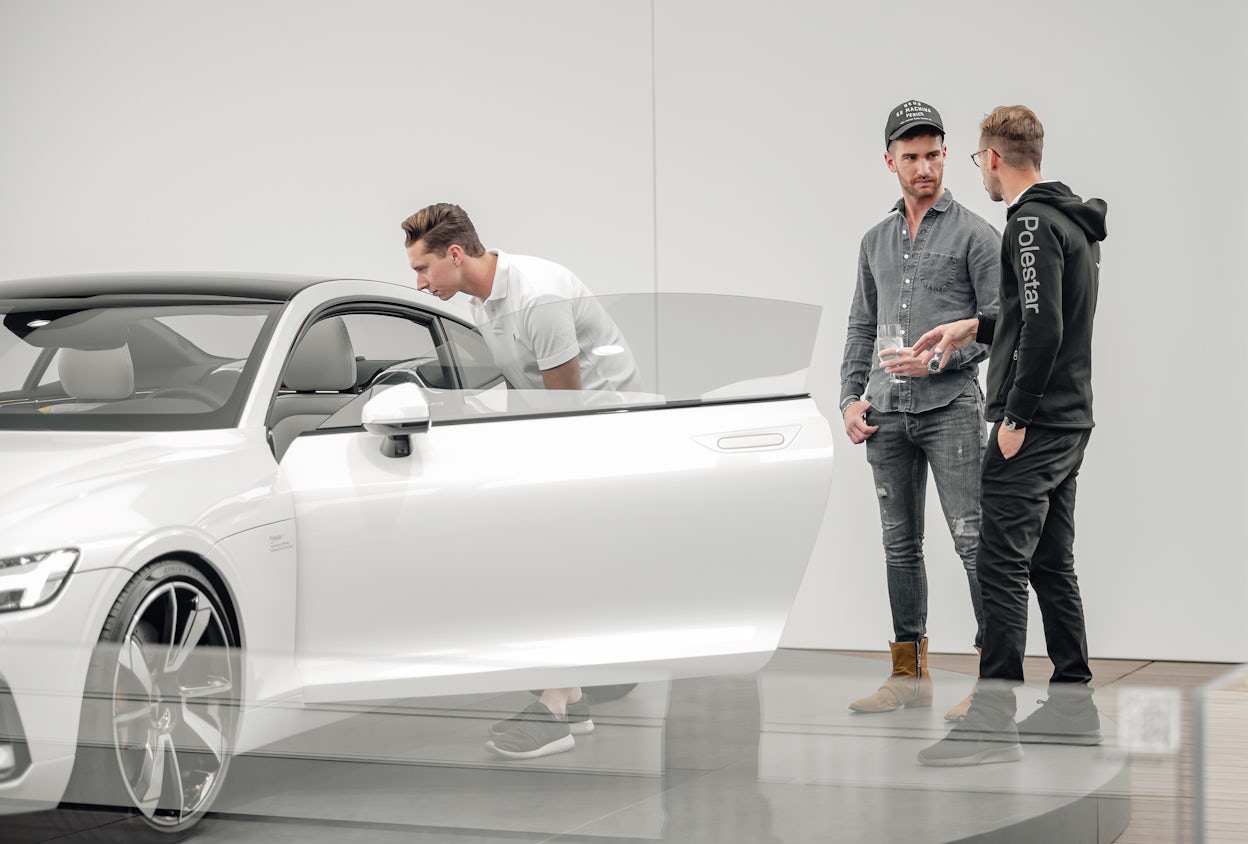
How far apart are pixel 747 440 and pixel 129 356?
120cm

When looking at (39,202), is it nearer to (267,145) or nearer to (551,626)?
(267,145)

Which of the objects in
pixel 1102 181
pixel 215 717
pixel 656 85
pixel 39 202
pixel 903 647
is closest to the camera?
pixel 215 717

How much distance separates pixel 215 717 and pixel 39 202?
4.97m

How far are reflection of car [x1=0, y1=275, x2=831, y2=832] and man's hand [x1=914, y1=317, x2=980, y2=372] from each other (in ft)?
1.74

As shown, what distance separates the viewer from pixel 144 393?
231 cm

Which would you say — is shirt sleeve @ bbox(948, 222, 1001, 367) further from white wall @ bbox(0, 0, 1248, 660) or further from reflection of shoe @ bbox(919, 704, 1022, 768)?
reflection of shoe @ bbox(919, 704, 1022, 768)

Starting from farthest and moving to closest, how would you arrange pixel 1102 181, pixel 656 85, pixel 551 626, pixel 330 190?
pixel 330 190
pixel 656 85
pixel 1102 181
pixel 551 626

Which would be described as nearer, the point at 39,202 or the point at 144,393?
the point at 144,393

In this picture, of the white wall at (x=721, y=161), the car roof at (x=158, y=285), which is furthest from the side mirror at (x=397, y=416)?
the white wall at (x=721, y=161)

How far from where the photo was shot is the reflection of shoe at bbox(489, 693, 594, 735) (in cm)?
105

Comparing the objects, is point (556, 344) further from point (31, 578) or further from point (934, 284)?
point (934, 284)

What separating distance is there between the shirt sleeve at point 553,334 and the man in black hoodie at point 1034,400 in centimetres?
82

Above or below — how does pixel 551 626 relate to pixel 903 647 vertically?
above

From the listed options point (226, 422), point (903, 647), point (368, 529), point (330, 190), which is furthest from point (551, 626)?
point (330, 190)
